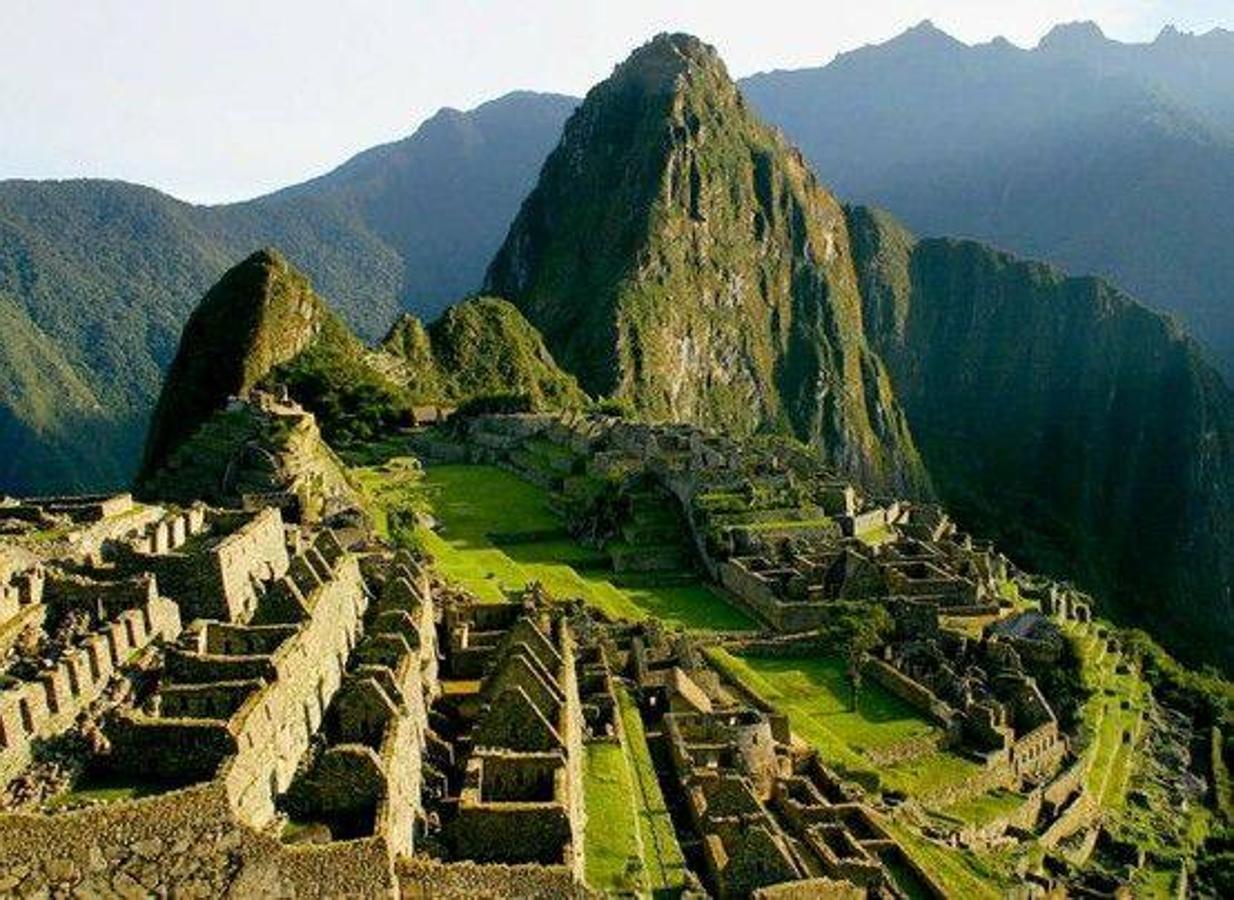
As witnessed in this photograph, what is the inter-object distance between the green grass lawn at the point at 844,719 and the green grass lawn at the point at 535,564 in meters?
4.70

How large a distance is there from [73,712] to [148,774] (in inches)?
80.3

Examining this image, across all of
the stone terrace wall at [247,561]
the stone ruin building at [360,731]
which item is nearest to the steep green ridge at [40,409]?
the stone ruin building at [360,731]

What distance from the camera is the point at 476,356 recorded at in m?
146

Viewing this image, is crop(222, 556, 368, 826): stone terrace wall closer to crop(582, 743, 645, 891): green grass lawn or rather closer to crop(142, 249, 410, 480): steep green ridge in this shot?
crop(582, 743, 645, 891): green grass lawn

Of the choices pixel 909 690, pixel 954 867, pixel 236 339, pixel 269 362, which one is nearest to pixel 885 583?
pixel 909 690

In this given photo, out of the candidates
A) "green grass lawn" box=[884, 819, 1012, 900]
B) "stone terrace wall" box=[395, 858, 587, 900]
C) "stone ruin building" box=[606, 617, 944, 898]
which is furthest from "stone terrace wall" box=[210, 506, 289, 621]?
"green grass lawn" box=[884, 819, 1012, 900]

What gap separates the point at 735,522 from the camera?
196ft

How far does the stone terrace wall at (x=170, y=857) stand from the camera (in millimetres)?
13980

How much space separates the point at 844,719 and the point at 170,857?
2803 cm

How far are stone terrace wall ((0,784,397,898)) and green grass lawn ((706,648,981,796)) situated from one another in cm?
2197

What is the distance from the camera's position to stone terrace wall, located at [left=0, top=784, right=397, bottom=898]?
1398 centimetres

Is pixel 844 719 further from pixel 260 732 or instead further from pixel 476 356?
pixel 476 356

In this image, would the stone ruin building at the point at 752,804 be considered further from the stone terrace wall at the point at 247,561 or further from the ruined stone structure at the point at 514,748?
the stone terrace wall at the point at 247,561

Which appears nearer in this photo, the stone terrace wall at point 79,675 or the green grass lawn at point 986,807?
the stone terrace wall at point 79,675
